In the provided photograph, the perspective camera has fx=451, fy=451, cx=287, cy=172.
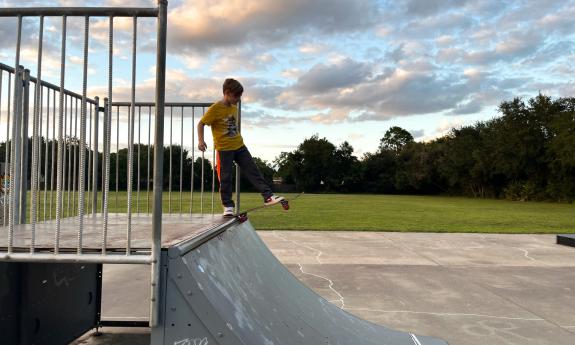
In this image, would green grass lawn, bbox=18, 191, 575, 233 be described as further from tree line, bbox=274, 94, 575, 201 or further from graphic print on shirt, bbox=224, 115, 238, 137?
tree line, bbox=274, 94, 575, 201

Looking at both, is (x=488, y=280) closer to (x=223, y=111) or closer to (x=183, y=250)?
(x=223, y=111)

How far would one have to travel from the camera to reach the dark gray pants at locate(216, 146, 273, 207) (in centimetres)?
442

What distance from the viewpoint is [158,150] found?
2.06 metres

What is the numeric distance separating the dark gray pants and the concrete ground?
60.2 inches

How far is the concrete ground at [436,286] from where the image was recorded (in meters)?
4.30

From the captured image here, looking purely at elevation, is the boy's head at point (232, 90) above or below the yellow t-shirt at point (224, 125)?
above

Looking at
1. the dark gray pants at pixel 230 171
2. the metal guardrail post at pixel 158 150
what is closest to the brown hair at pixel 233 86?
the dark gray pants at pixel 230 171

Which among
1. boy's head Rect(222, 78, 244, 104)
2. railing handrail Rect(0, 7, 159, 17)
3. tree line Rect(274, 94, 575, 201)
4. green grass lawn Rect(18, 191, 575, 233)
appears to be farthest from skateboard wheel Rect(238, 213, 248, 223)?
tree line Rect(274, 94, 575, 201)

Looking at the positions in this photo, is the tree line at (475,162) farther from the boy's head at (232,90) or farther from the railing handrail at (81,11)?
the railing handrail at (81,11)

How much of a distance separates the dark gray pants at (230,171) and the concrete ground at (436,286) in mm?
1529

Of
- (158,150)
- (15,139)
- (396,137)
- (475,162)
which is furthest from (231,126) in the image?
(396,137)

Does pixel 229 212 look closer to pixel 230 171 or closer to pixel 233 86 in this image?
pixel 230 171

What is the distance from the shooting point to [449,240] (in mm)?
10891

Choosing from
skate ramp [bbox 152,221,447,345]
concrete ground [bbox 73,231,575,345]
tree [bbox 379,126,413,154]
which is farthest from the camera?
tree [bbox 379,126,413,154]
